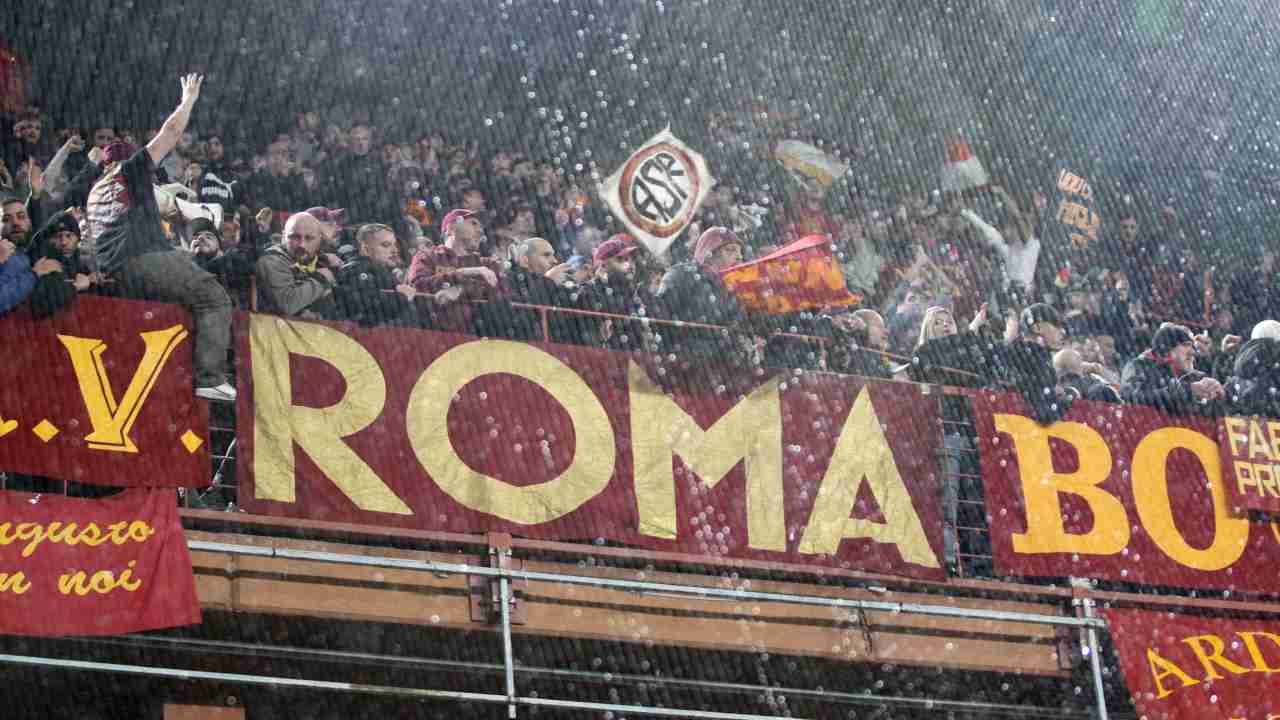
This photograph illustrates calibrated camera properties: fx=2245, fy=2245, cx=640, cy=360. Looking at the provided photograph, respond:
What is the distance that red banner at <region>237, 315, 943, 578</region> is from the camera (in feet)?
42.6

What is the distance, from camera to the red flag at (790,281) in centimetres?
1514

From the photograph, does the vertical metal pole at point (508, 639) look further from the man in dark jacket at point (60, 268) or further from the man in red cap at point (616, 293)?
the man in dark jacket at point (60, 268)

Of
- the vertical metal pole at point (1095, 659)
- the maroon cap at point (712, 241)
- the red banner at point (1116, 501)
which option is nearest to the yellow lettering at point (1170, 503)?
the red banner at point (1116, 501)

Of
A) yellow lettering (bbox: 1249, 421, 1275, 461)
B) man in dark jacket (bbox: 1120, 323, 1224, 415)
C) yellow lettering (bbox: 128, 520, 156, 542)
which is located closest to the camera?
yellow lettering (bbox: 128, 520, 156, 542)

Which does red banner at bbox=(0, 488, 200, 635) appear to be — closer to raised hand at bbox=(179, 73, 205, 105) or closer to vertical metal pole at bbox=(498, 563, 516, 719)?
vertical metal pole at bbox=(498, 563, 516, 719)

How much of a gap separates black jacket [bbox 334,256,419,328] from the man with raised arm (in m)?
0.78

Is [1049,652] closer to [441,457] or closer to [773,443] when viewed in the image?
[773,443]

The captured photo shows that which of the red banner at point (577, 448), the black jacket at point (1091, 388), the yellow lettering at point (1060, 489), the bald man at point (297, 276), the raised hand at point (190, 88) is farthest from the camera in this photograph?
the black jacket at point (1091, 388)

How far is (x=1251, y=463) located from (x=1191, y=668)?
6.18 feet

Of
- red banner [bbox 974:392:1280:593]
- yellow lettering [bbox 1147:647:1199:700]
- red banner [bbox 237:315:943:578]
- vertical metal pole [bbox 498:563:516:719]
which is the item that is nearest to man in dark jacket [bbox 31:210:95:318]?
red banner [bbox 237:315:943:578]

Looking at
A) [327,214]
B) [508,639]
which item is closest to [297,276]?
[327,214]

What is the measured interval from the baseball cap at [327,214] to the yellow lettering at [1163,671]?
236 inches

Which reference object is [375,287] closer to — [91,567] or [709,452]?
[709,452]

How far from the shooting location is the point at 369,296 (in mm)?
13453
